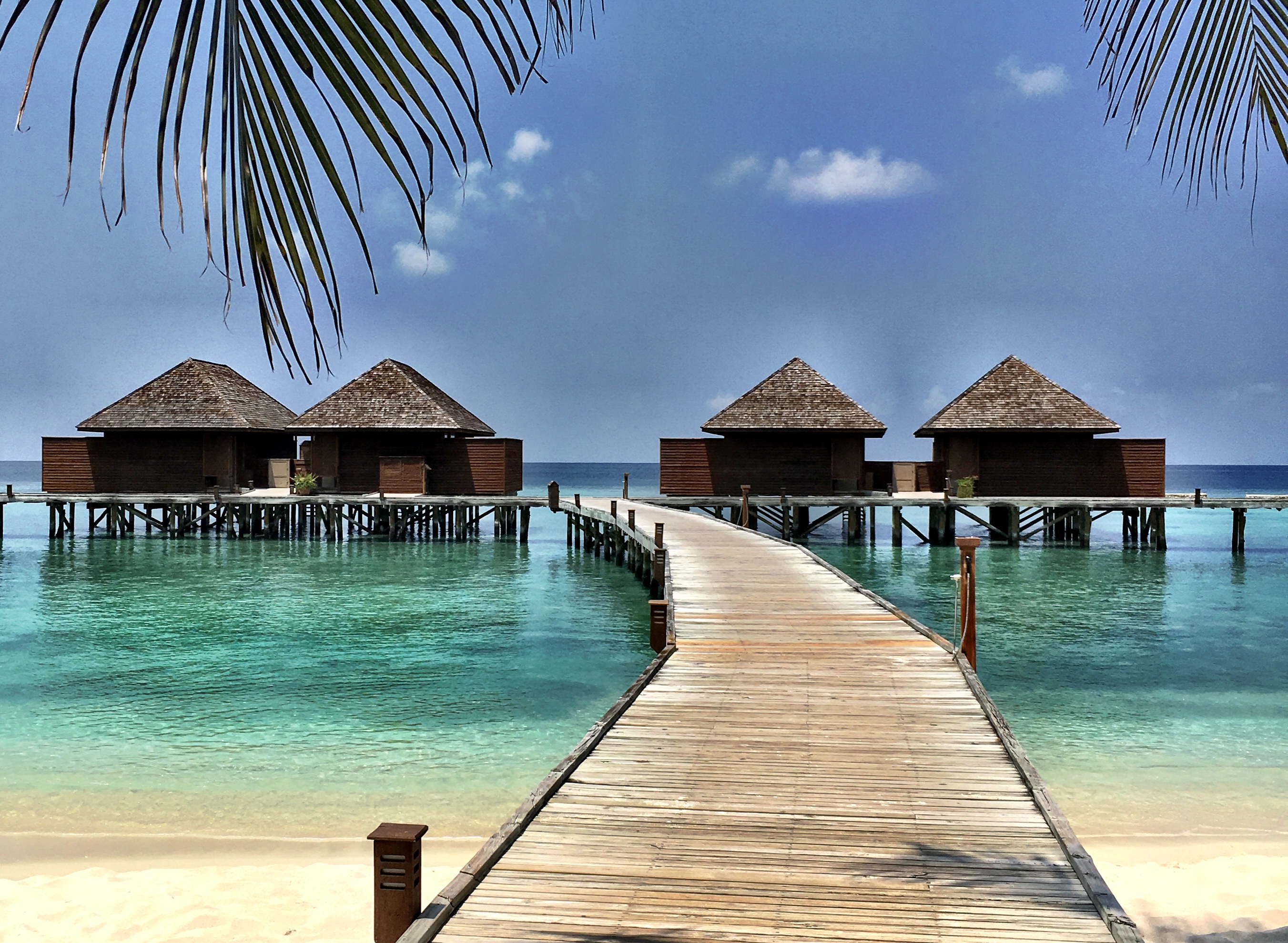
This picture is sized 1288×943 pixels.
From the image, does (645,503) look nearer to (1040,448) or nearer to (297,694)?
(1040,448)

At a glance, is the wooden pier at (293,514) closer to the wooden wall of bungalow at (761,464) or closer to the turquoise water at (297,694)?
the wooden wall of bungalow at (761,464)

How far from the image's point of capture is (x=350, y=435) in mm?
34750

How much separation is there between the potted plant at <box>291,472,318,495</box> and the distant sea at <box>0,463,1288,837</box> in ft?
22.8

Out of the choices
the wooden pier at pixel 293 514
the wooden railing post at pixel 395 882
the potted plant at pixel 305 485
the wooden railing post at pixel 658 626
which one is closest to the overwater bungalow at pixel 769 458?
the wooden pier at pixel 293 514

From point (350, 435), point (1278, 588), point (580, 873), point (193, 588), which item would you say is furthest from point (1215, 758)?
point (350, 435)

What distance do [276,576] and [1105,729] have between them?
20179 millimetres

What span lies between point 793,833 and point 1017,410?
29894mm

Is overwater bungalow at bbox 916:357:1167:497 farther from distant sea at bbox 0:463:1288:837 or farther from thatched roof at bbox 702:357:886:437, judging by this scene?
distant sea at bbox 0:463:1288:837

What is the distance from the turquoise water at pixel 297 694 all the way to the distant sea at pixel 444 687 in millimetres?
47

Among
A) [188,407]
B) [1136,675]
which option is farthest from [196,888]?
[188,407]

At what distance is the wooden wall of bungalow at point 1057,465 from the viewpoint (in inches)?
1240

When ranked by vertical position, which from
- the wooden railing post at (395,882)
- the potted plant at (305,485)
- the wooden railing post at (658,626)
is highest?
the potted plant at (305,485)

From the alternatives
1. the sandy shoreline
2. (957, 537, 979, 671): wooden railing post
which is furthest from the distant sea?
(957, 537, 979, 671): wooden railing post

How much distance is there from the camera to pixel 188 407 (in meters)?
34.7
